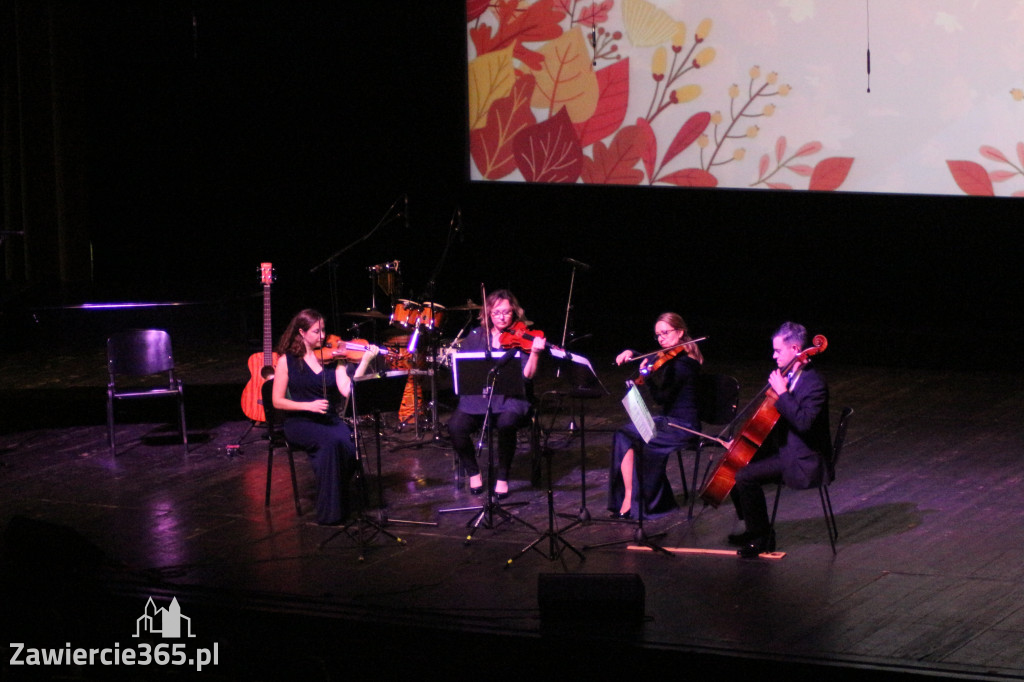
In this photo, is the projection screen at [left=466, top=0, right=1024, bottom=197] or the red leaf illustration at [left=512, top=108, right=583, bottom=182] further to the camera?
the red leaf illustration at [left=512, top=108, right=583, bottom=182]

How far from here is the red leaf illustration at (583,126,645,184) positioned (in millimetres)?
10344

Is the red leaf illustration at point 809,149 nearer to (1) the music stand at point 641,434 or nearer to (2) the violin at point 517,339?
(2) the violin at point 517,339

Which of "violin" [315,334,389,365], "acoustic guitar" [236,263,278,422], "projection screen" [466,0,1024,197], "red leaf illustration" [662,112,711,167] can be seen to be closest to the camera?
"violin" [315,334,389,365]

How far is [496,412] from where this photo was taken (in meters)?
7.00

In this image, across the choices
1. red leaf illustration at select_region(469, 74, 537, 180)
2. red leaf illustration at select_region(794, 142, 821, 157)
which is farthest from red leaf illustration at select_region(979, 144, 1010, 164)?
red leaf illustration at select_region(469, 74, 537, 180)

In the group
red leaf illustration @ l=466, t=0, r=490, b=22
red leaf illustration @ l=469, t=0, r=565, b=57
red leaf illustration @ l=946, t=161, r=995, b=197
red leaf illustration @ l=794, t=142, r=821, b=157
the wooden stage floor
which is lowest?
the wooden stage floor

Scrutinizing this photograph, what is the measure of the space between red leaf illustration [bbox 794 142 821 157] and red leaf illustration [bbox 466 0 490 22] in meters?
2.87

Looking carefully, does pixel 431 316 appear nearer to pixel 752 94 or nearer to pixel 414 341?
pixel 414 341

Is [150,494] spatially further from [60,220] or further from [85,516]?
[60,220]

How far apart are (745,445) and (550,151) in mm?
5157

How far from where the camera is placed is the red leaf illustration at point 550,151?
10.6 meters

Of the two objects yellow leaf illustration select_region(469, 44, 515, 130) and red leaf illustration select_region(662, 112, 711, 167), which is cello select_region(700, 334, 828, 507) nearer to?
red leaf illustration select_region(662, 112, 711, 167)

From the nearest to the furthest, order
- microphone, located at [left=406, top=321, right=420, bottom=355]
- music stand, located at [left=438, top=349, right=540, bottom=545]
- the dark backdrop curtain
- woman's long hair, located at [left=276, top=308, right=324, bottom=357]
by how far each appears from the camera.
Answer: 1. music stand, located at [left=438, top=349, right=540, bottom=545]
2. woman's long hair, located at [left=276, top=308, right=324, bottom=357]
3. microphone, located at [left=406, top=321, right=420, bottom=355]
4. the dark backdrop curtain

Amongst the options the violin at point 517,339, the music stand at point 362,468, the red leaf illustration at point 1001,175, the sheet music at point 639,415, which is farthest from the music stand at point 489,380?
the red leaf illustration at point 1001,175
